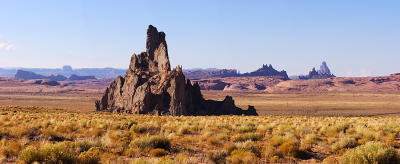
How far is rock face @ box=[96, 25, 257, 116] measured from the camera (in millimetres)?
48094

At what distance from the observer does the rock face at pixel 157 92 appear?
4809cm

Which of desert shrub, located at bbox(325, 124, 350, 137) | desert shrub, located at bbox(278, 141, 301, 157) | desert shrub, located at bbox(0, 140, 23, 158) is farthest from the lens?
desert shrub, located at bbox(325, 124, 350, 137)

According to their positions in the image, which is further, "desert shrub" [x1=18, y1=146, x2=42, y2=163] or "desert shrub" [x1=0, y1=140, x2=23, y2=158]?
"desert shrub" [x1=0, y1=140, x2=23, y2=158]

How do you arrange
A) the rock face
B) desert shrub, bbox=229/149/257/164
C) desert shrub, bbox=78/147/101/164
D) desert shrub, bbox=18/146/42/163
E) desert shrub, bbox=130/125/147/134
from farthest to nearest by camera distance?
the rock face → desert shrub, bbox=130/125/147/134 → desert shrub, bbox=229/149/257/164 → desert shrub, bbox=78/147/101/164 → desert shrub, bbox=18/146/42/163

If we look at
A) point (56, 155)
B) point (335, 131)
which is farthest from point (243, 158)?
point (335, 131)

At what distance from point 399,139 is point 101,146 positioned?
14798 mm

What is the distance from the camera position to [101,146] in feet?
37.2

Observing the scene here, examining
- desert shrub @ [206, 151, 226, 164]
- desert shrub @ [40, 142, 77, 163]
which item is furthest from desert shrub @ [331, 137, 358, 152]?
desert shrub @ [40, 142, 77, 163]

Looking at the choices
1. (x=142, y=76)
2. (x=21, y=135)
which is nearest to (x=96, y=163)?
(x=21, y=135)

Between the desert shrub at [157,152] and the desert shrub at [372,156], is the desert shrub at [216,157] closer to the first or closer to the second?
the desert shrub at [157,152]

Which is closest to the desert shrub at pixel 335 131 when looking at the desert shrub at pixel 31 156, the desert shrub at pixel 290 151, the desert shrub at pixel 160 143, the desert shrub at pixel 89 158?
the desert shrub at pixel 290 151

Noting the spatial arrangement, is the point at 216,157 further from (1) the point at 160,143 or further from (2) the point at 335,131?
(2) the point at 335,131

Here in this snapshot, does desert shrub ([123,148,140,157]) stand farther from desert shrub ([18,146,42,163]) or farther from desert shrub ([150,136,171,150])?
desert shrub ([18,146,42,163])

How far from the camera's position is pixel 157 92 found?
51688 mm
